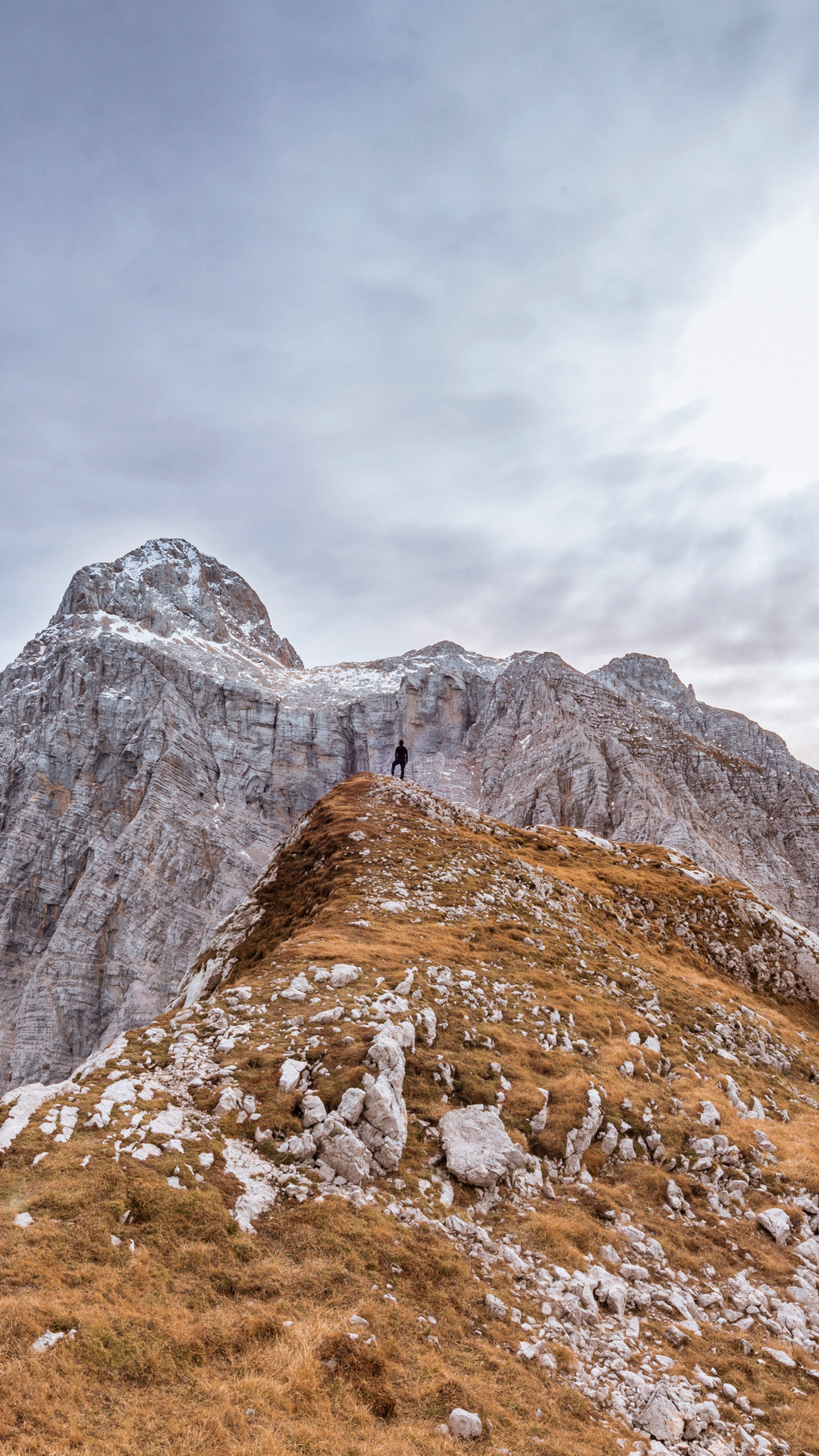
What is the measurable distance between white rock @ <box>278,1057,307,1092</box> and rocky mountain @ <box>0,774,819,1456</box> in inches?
2.8

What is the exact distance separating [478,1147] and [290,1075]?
16.1 ft

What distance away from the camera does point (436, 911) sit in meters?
30.2

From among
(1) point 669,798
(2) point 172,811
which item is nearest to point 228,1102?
(1) point 669,798

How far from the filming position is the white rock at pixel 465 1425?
8.59 metres

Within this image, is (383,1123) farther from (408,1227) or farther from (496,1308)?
(496,1308)

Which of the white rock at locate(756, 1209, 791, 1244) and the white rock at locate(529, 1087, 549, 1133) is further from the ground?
the white rock at locate(529, 1087, 549, 1133)

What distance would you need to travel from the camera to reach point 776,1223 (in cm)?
1515

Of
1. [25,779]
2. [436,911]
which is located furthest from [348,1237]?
[25,779]

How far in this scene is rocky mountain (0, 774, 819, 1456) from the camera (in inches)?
325

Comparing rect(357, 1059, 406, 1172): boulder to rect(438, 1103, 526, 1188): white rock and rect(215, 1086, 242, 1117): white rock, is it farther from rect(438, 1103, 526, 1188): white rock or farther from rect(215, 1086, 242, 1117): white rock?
rect(215, 1086, 242, 1117): white rock

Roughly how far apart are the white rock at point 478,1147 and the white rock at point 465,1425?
5777 millimetres

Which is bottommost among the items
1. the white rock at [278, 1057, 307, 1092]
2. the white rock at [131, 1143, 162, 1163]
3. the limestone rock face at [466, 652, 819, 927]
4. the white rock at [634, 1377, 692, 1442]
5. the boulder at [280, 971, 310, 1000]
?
the white rock at [634, 1377, 692, 1442]

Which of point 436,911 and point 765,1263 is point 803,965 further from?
point 765,1263

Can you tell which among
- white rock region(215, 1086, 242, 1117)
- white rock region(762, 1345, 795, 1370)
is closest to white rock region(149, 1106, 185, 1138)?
white rock region(215, 1086, 242, 1117)
